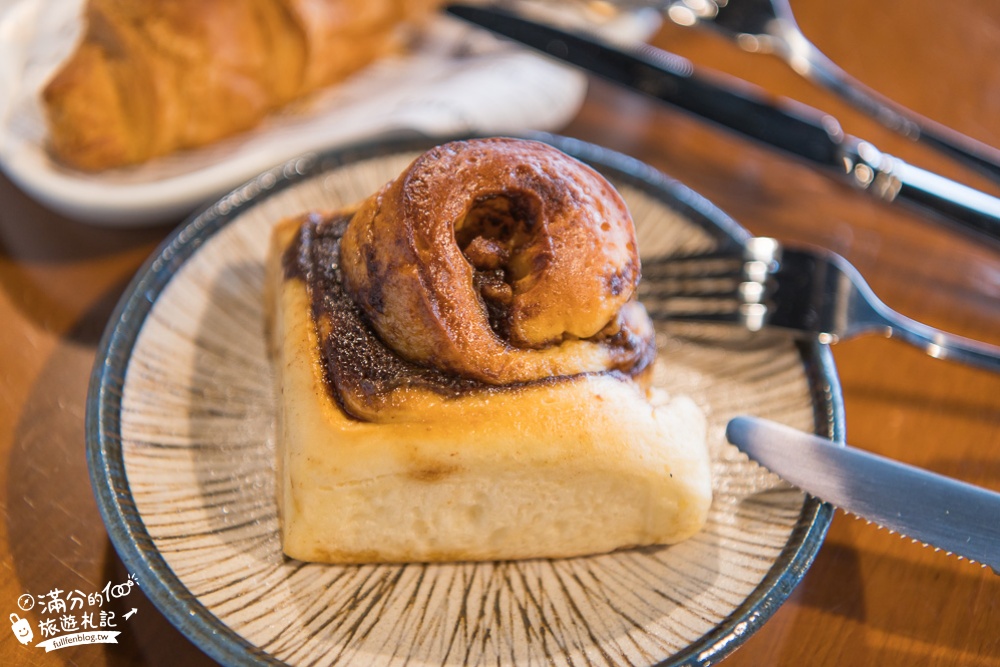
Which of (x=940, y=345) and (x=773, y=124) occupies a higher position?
(x=773, y=124)

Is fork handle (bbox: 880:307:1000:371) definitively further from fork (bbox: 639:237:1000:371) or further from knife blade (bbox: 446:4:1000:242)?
knife blade (bbox: 446:4:1000:242)

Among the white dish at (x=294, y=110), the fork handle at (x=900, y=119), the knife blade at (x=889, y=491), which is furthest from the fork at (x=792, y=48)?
the knife blade at (x=889, y=491)

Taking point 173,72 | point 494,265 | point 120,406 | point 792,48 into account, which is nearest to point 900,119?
point 792,48

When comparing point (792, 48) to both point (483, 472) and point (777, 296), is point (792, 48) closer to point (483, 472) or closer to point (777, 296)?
point (777, 296)

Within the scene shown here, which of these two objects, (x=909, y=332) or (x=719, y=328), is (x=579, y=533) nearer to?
(x=719, y=328)

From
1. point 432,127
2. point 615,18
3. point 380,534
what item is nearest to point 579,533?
point 380,534

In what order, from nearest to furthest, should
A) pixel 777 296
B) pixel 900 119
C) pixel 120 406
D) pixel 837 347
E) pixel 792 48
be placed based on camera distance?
pixel 120 406, pixel 777 296, pixel 837 347, pixel 900 119, pixel 792 48
